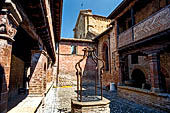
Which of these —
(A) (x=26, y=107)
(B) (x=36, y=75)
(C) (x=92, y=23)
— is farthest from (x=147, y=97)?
(C) (x=92, y=23)

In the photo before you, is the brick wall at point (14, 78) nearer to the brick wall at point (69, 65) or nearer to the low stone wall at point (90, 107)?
the low stone wall at point (90, 107)

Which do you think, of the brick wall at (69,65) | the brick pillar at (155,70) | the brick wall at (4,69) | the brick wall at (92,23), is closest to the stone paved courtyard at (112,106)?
the brick pillar at (155,70)

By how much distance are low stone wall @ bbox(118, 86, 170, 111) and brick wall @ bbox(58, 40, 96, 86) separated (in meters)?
6.92

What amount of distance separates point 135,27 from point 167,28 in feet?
6.40

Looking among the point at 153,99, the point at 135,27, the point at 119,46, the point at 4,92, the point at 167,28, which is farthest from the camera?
the point at 119,46

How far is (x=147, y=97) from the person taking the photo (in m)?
5.75

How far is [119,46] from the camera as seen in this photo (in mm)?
8242

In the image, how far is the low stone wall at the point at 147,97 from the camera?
16.1 feet

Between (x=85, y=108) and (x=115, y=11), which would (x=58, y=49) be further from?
Result: (x=85, y=108)

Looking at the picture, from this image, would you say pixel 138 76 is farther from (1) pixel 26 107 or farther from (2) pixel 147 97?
(1) pixel 26 107

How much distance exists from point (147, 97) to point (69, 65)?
9.49 meters

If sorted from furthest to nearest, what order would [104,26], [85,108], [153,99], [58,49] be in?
1. [104,26]
2. [58,49]
3. [153,99]
4. [85,108]

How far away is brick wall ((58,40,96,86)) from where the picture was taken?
13.4 meters

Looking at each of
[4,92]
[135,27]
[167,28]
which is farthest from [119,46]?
[4,92]
